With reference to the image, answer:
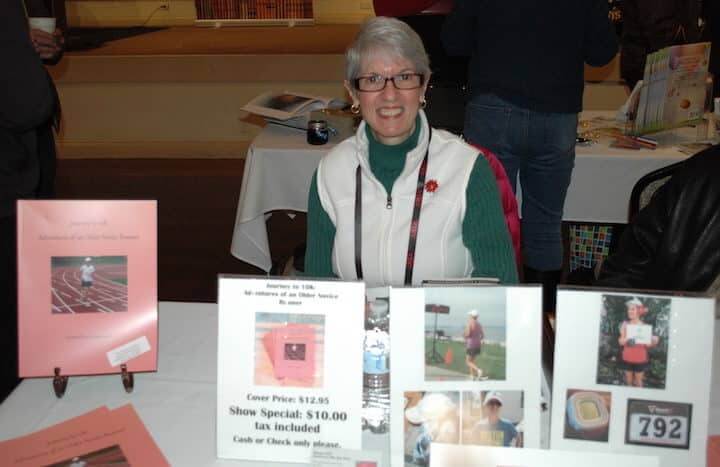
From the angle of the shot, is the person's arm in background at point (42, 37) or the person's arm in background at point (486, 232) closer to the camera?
the person's arm in background at point (486, 232)

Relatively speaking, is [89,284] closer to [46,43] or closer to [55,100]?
[55,100]

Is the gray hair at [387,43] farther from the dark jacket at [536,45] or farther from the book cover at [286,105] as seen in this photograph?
the book cover at [286,105]

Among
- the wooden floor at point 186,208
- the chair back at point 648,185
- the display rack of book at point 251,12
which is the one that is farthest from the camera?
the display rack of book at point 251,12

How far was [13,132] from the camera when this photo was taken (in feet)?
5.41

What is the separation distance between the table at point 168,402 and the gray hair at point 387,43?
27.8 inches

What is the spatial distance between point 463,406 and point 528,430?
98 millimetres

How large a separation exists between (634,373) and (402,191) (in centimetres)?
75

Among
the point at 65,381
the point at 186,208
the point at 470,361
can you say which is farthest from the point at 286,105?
the point at 470,361

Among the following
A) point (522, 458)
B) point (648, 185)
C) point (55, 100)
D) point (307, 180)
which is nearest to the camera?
point (522, 458)

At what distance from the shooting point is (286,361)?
42.2 inches

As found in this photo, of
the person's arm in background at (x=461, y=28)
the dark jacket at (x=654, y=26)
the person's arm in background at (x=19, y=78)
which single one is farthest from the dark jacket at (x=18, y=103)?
the dark jacket at (x=654, y=26)

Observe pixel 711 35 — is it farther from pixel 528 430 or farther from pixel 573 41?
pixel 528 430

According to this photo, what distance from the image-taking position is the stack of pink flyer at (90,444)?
43.6 inches

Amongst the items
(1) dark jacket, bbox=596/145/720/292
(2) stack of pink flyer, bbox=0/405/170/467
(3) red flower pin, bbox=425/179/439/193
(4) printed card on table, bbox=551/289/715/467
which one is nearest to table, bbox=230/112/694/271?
(1) dark jacket, bbox=596/145/720/292
